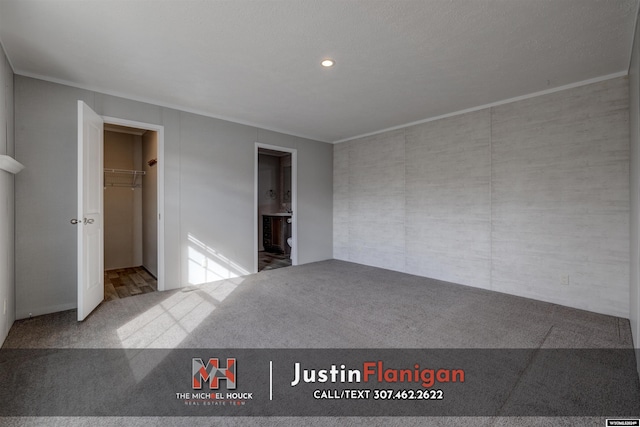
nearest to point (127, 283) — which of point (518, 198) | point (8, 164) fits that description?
point (8, 164)

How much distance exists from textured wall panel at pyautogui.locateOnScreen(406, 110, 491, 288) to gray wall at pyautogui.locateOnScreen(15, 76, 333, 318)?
1.96 metres

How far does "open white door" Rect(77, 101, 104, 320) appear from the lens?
2836 millimetres

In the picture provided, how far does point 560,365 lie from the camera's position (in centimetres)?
213

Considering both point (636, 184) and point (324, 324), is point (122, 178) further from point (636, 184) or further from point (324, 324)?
point (636, 184)

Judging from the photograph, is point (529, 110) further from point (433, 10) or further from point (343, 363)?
point (343, 363)

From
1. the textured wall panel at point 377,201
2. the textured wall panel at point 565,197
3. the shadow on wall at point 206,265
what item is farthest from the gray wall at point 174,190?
the textured wall panel at point 565,197

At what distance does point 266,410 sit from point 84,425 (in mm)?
953

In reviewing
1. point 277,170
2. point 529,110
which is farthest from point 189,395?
point 277,170

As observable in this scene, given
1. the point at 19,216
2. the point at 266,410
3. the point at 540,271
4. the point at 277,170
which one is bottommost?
the point at 266,410

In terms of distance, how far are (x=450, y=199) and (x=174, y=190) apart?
13.2ft

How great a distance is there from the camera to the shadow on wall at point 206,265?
13.7 ft

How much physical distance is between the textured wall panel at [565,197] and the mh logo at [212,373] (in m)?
3.56

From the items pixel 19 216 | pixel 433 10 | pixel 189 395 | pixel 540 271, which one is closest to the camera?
pixel 189 395

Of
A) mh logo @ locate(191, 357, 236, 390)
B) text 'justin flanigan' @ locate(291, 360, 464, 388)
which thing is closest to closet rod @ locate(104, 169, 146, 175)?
mh logo @ locate(191, 357, 236, 390)
